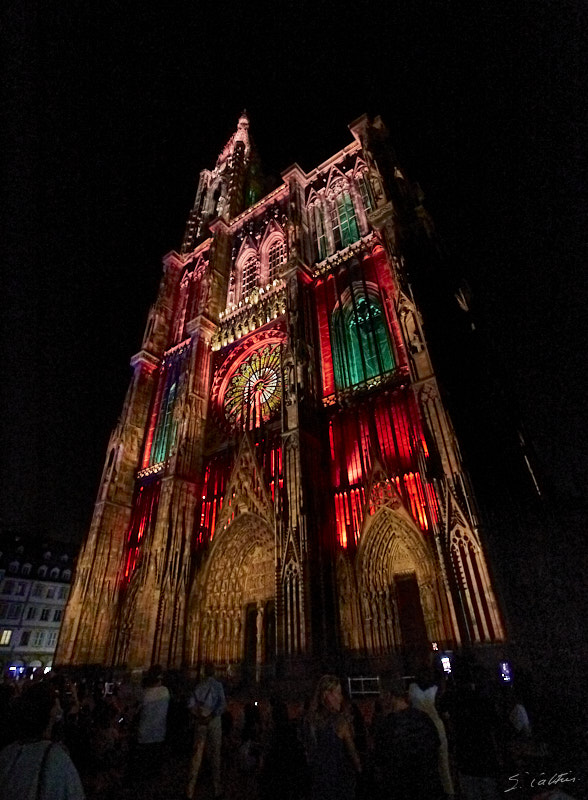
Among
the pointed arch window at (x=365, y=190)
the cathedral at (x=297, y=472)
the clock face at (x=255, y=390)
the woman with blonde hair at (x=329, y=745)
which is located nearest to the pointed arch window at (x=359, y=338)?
the cathedral at (x=297, y=472)

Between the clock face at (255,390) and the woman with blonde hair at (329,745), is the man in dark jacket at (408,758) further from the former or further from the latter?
the clock face at (255,390)

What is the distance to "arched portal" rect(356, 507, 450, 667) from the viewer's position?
12086 mm

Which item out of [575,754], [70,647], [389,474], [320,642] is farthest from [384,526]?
[70,647]

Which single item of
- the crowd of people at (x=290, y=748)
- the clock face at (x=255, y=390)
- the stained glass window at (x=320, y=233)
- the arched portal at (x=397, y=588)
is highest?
the stained glass window at (x=320, y=233)

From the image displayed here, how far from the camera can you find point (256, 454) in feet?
59.3

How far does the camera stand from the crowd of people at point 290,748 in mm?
2332

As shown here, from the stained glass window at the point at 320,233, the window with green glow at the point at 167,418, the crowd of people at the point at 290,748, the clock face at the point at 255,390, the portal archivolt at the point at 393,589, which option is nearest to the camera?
the crowd of people at the point at 290,748

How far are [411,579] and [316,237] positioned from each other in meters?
19.3

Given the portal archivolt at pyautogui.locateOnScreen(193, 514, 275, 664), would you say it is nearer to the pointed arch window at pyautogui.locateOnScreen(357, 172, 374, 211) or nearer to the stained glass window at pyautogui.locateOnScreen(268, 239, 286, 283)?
the stained glass window at pyautogui.locateOnScreen(268, 239, 286, 283)

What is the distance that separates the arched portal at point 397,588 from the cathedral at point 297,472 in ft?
0.18

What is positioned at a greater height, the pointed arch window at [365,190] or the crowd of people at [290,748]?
the pointed arch window at [365,190]

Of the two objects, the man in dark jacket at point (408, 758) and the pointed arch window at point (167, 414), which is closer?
the man in dark jacket at point (408, 758)

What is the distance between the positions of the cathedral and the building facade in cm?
2341

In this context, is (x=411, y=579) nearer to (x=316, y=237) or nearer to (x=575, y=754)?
(x=575, y=754)
